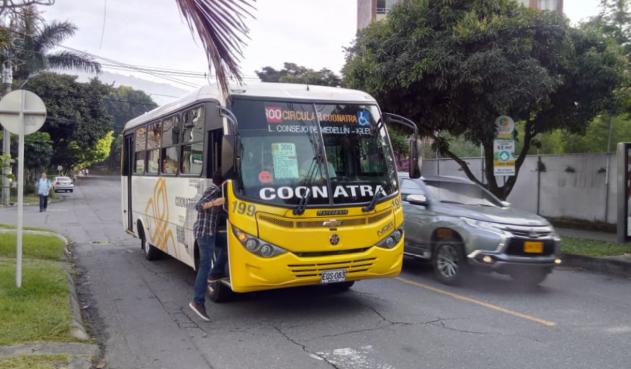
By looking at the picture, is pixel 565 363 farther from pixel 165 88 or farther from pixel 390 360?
pixel 165 88

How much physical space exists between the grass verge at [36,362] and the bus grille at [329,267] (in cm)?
240

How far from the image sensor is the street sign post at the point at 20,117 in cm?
739

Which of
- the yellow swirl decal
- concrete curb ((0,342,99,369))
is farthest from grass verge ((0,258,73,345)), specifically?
the yellow swirl decal

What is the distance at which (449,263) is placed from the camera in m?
8.78

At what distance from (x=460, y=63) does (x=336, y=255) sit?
22.2 ft

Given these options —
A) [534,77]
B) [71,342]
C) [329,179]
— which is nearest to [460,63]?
[534,77]

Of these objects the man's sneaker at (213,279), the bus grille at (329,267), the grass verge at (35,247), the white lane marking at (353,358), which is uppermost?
the bus grille at (329,267)

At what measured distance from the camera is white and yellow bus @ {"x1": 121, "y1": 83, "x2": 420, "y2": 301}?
20.3 ft

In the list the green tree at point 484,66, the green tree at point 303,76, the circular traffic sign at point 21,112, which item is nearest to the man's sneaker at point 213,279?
the circular traffic sign at point 21,112

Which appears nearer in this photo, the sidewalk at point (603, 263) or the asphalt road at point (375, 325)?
the asphalt road at point (375, 325)

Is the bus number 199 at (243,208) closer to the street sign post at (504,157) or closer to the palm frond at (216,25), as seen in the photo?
the palm frond at (216,25)

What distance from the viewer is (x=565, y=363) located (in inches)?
200

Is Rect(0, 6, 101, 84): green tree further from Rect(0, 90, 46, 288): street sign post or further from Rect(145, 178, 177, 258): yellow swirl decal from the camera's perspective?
Rect(145, 178, 177, 258): yellow swirl decal

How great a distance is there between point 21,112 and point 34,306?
8.69 feet
